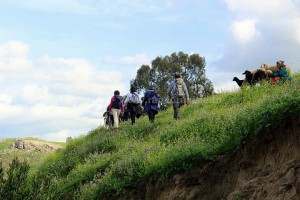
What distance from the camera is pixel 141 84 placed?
56.9 m

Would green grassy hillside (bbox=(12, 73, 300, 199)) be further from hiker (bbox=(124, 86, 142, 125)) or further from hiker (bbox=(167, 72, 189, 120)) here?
hiker (bbox=(124, 86, 142, 125))

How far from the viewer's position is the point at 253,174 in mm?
11266

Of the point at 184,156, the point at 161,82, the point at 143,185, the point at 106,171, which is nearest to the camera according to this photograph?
the point at 184,156

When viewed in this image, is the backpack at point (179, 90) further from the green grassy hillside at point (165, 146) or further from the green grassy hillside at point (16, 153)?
the green grassy hillside at point (16, 153)

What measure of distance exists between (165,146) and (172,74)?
131 ft

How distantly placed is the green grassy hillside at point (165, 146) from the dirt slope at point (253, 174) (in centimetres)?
28

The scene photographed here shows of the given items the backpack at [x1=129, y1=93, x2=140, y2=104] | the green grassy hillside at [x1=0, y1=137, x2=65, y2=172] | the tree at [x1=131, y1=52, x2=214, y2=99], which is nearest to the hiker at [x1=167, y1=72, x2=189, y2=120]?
the backpack at [x1=129, y1=93, x2=140, y2=104]

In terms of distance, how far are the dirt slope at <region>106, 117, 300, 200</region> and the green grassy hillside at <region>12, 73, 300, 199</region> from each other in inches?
10.9

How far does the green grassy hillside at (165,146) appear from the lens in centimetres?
1232

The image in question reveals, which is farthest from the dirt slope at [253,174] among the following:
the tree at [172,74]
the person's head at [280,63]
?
the tree at [172,74]

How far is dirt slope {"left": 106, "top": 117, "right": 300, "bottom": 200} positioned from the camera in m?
10.0

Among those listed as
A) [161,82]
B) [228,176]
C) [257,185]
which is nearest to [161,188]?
[228,176]

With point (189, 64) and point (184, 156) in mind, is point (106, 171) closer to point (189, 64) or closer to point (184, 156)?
point (184, 156)

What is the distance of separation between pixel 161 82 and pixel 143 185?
42366 millimetres
